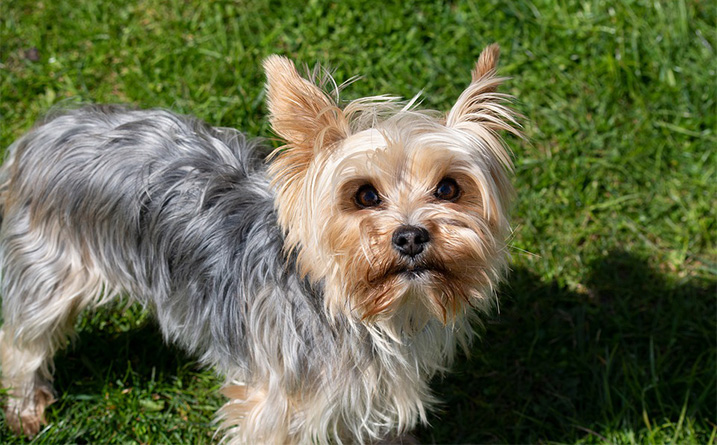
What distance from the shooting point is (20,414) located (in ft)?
13.3

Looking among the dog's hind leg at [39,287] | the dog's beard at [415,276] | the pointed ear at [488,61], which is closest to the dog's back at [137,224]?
the dog's hind leg at [39,287]

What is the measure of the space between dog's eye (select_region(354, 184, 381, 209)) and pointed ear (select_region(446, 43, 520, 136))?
0.42 meters

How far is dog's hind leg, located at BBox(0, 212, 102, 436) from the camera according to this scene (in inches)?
140

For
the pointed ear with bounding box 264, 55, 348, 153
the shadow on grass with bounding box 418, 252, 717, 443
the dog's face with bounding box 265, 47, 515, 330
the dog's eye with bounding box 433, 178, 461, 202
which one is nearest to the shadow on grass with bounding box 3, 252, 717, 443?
the shadow on grass with bounding box 418, 252, 717, 443

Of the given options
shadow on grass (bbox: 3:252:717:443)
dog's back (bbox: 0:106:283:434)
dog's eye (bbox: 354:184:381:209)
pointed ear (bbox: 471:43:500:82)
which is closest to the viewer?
dog's eye (bbox: 354:184:381:209)

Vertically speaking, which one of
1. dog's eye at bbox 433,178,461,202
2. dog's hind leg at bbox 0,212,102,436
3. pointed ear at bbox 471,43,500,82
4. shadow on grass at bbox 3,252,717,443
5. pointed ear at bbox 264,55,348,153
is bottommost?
shadow on grass at bbox 3,252,717,443

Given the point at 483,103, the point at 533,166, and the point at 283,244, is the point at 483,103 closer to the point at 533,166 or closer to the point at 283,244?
the point at 283,244

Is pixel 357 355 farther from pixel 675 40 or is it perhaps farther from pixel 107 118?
pixel 675 40

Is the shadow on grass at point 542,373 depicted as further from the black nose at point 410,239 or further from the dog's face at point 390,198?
the black nose at point 410,239

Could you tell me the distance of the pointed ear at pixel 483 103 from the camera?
9.49 ft

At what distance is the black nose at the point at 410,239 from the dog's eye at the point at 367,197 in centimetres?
21

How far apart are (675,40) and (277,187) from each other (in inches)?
155

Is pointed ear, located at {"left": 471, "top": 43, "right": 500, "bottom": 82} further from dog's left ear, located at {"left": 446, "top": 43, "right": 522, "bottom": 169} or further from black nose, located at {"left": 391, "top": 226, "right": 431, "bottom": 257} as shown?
black nose, located at {"left": 391, "top": 226, "right": 431, "bottom": 257}

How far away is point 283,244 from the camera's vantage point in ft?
10.2
